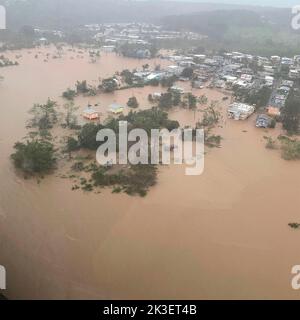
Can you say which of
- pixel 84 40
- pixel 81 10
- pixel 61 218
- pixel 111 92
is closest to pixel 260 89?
pixel 111 92

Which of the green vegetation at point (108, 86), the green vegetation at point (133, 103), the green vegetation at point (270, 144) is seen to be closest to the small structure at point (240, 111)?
the green vegetation at point (270, 144)

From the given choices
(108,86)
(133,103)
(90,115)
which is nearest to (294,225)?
(90,115)

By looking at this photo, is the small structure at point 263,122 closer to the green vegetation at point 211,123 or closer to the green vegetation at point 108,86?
the green vegetation at point 211,123

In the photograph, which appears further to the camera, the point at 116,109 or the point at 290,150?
the point at 116,109

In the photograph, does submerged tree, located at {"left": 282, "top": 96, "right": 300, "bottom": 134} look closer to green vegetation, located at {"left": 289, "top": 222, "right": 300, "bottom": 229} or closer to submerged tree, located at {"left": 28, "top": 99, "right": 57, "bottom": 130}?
green vegetation, located at {"left": 289, "top": 222, "right": 300, "bottom": 229}

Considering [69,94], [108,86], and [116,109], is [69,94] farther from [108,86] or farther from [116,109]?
[116,109]

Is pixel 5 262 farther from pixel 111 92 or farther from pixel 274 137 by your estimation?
pixel 111 92
